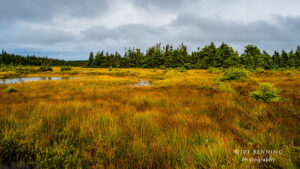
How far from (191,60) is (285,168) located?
192 feet

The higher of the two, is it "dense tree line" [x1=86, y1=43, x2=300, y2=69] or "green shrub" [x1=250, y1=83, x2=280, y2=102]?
"dense tree line" [x1=86, y1=43, x2=300, y2=69]

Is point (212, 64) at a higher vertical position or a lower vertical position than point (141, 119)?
higher

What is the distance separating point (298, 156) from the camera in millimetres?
1927

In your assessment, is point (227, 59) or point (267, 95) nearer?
point (267, 95)

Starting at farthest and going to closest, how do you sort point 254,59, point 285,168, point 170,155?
point 254,59, point 170,155, point 285,168

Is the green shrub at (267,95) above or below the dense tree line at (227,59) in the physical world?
below

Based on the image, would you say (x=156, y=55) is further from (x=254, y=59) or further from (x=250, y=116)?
(x=250, y=116)

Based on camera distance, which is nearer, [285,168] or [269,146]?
[285,168]

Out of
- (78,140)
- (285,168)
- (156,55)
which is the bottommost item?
(78,140)

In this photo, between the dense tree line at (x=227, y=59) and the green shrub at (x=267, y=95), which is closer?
the green shrub at (x=267, y=95)

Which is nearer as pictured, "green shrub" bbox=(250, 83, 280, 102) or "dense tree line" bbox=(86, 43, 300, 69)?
"green shrub" bbox=(250, 83, 280, 102)

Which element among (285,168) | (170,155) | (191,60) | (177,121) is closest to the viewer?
(285,168)

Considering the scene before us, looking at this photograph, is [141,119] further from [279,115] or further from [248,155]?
[279,115]

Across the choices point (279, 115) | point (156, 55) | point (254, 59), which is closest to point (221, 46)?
point (254, 59)
